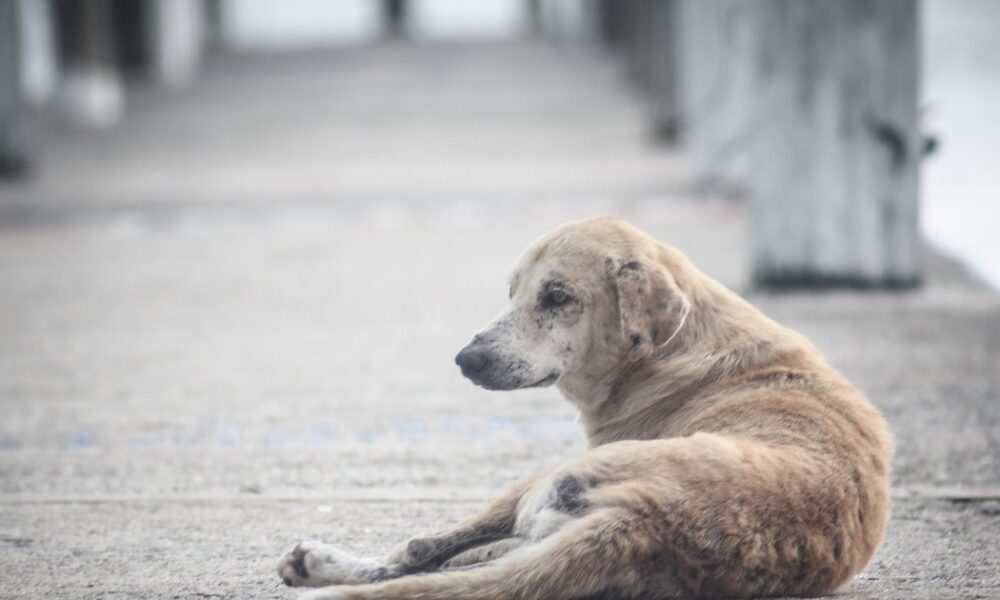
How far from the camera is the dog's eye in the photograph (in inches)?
167

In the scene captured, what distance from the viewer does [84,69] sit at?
29891 millimetres

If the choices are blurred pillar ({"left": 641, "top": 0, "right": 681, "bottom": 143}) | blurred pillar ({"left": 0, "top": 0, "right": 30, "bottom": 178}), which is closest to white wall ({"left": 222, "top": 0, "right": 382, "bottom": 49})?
blurred pillar ({"left": 641, "top": 0, "right": 681, "bottom": 143})

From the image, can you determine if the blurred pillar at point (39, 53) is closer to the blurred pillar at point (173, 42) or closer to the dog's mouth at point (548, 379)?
the blurred pillar at point (173, 42)

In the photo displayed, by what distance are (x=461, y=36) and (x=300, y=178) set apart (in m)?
22.4

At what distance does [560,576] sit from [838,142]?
21.5 ft

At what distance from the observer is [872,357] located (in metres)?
7.73

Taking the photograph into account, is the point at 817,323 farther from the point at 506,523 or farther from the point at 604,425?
the point at 506,523

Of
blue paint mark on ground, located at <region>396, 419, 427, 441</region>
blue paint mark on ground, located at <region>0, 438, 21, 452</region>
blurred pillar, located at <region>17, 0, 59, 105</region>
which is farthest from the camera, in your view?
blurred pillar, located at <region>17, 0, 59, 105</region>

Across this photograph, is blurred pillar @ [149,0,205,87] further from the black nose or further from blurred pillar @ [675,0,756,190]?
the black nose

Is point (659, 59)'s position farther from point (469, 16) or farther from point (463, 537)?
point (469, 16)

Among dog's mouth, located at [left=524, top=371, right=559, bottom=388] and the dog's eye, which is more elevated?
the dog's eye

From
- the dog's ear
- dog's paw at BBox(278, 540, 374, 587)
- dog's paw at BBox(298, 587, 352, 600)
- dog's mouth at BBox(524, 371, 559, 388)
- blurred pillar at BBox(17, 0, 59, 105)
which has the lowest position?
blurred pillar at BBox(17, 0, 59, 105)

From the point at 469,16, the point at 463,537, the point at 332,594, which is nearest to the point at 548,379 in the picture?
the point at 463,537

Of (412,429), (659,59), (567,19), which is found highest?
(412,429)
